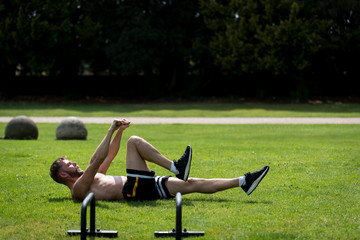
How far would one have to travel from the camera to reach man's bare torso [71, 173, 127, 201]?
6609 millimetres

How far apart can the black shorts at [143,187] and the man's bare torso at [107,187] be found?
0.13 metres

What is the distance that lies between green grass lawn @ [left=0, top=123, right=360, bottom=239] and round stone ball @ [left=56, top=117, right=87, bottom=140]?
1.83 metres

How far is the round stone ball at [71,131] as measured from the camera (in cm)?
1548

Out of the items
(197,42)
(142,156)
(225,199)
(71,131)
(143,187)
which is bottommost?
(225,199)

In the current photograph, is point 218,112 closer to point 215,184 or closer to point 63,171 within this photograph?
point 215,184

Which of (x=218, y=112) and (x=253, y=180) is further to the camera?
(x=218, y=112)

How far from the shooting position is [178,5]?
3856cm

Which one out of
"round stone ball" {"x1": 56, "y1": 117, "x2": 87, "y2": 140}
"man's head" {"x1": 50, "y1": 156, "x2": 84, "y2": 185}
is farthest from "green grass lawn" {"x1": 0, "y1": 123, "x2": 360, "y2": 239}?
"round stone ball" {"x1": 56, "y1": 117, "x2": 87, "y2": 140}

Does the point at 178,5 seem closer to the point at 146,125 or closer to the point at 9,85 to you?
the point at 9,85

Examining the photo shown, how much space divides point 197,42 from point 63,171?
1231 inches

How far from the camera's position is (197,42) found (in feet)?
121

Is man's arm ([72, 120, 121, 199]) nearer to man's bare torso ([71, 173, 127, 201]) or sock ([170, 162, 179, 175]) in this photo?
Result: man's bare torso ([71, 173, 127, 201])

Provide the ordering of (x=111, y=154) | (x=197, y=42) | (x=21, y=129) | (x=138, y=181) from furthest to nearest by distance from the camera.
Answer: (x=197, y=42) → (x=21, y=129) → (x=111, y=154) → (x=138, y=181)

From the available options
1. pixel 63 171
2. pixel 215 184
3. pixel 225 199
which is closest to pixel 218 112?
pixel 225 199
